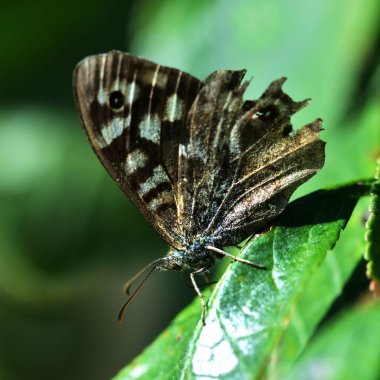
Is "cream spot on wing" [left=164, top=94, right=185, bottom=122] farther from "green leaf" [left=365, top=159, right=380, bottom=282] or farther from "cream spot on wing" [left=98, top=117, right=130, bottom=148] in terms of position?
"green leaf" [left=365, top=159, right=380, bottom=282]

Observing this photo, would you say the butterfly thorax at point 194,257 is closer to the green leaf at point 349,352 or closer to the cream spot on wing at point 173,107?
the cream spot on wing at point 173,107

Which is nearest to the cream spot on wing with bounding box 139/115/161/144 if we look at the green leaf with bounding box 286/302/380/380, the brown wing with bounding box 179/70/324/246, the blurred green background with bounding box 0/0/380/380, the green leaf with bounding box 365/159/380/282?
the brown wing with bounding box 179/70/324/246

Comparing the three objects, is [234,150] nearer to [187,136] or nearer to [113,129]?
[187,136]

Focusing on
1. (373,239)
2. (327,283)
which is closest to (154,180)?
(327,283)

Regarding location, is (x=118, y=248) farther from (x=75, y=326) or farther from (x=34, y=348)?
(x=34, y=348)

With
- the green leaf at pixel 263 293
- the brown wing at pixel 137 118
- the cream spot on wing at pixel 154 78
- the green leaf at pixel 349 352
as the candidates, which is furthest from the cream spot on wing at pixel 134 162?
the green leaf at pixel 349 352

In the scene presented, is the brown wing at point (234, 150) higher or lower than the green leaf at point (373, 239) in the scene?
higher
